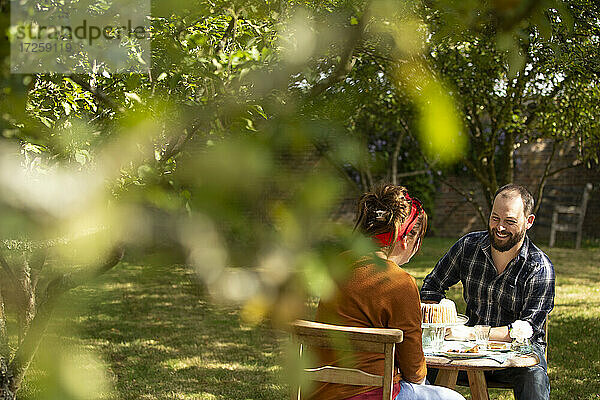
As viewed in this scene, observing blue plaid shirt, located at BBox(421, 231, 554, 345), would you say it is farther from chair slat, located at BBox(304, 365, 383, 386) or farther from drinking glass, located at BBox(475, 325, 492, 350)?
chair slat, located at BBox(304, 365, 383, 386)

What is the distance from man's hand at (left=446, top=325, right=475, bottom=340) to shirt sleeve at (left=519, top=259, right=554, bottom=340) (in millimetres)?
363

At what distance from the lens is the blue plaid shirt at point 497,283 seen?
10.4 feet

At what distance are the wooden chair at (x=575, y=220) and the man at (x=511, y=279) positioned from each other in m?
10.1

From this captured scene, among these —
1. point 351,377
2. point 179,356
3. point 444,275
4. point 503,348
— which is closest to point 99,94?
point 351,377

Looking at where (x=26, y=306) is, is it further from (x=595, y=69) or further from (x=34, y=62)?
(x=595, y=69)

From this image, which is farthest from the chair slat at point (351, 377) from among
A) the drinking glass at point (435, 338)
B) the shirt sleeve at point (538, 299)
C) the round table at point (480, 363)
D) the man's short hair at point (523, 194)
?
the man's short hair at point (523, 194)

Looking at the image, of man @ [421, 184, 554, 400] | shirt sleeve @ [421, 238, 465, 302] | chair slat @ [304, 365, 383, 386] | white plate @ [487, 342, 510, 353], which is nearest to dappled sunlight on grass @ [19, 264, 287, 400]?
shirt sleeve @ [421, 238, 465, 302]

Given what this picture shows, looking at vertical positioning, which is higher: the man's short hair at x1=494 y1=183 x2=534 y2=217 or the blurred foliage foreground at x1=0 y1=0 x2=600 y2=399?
the man's short hair at x1=494 y1=183 x2=534 y2=217

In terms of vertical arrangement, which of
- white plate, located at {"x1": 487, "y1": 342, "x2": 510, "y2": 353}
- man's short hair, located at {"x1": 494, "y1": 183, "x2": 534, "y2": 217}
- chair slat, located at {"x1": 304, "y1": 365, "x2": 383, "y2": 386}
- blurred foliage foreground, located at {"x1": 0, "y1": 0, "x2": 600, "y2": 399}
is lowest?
chair slat, located at {"x1": 304, "y1": 365, "x2": 383, "y2": 386}

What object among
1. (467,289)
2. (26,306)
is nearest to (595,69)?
(467,289)

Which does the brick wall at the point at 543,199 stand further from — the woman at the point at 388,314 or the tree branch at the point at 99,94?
the tree branch at the point at 99,94

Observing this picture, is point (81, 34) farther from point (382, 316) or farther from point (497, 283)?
point (497, 283)

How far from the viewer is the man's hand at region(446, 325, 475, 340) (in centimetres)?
289

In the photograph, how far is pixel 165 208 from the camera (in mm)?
586
